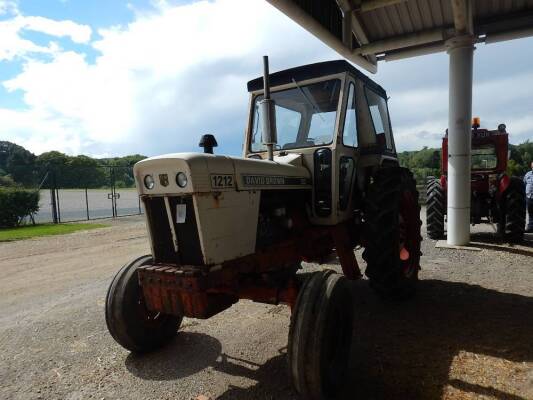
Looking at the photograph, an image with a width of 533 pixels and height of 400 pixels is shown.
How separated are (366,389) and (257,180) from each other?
1.72m

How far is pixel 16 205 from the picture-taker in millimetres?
14297

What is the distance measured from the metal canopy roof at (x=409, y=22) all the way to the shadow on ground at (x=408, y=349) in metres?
5.14

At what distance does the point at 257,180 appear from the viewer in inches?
115

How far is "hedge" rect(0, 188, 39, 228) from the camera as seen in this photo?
13.9 metres

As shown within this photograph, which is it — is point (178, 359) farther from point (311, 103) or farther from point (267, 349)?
point (311, 103)

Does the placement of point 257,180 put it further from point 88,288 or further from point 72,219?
point 72,219

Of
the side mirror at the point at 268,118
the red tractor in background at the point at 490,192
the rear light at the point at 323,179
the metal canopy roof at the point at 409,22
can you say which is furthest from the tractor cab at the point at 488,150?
the side mirror at the point at 268,118

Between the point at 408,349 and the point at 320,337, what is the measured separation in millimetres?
1290

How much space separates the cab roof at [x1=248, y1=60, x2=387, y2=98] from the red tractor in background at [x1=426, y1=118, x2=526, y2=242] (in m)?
5.33

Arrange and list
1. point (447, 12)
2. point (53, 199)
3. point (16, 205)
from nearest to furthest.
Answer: point (447, 12) → point (16, 205) → point (53, 199)

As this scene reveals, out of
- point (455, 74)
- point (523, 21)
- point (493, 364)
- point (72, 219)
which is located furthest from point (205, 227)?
point (72, 219)

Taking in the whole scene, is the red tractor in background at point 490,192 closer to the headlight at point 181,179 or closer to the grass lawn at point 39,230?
the headlight at point 181,179

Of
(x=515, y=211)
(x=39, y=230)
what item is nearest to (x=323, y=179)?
(x=515, y=211)

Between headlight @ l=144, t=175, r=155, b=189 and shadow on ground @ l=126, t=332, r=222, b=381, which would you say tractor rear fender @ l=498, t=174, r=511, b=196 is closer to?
shadow on ground @ l=126, t=332, r=222, b=381
